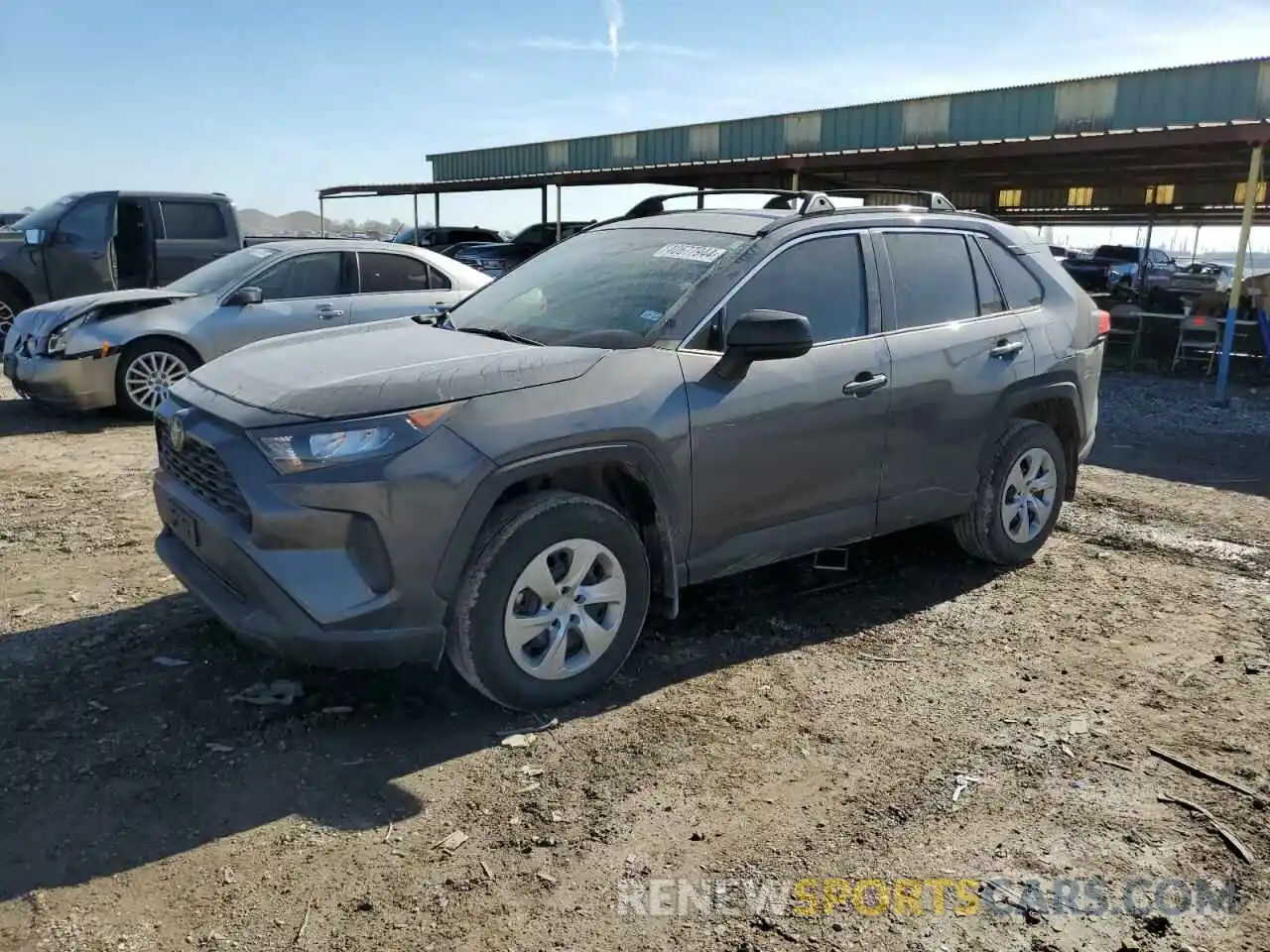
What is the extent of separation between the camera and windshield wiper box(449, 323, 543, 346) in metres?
4.05

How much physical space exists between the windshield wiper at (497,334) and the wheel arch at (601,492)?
2.07 ft

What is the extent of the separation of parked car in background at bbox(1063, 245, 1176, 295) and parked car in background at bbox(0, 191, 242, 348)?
1608cm

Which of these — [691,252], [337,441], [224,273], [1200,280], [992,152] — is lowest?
[1200,280]

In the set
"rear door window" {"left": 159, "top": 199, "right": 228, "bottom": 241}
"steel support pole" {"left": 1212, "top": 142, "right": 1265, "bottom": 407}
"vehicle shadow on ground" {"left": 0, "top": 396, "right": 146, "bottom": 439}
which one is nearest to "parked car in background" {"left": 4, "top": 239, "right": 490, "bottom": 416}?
"vehicle shadow on ground" {"left": 0, "top": 396, "right": 146, "bottom": 439}

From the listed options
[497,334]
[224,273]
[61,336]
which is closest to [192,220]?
[224,273]

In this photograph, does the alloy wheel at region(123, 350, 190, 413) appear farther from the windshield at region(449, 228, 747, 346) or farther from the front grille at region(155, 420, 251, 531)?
the front grille at region(155, 420, 251, 531)

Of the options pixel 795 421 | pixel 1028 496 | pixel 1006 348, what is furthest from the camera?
pixel 1028 496

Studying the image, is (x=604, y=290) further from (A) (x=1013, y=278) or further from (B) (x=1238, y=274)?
(B) (x=1238, y=274)

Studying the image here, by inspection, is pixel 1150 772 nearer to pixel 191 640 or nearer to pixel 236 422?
pixel 236 422

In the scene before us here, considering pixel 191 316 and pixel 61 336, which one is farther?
pixel 191 316

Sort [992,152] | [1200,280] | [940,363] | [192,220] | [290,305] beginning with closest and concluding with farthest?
[940,363]
[290,305]
[192,220]
[992,152]
[1200,280]

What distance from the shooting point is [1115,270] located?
84.2ft

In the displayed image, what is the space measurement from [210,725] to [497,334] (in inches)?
73.0

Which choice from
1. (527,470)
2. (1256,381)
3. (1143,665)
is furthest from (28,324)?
(1256,381)
